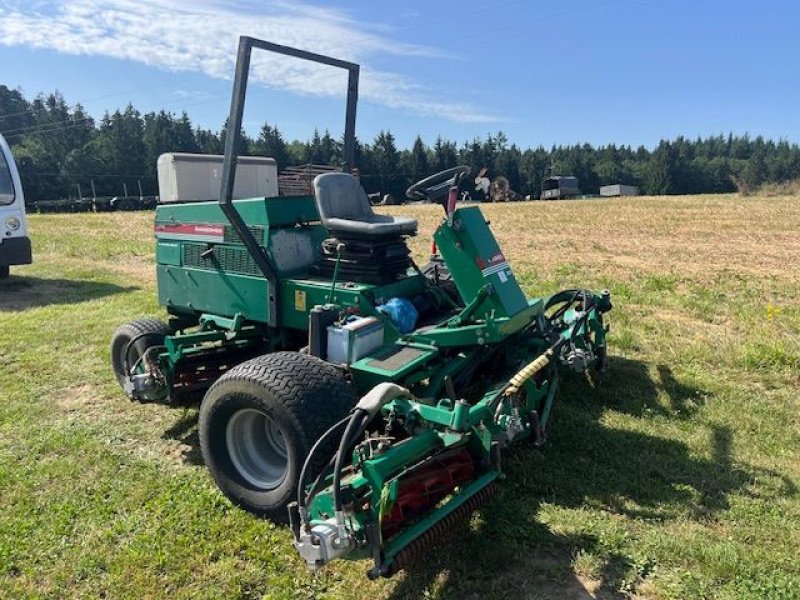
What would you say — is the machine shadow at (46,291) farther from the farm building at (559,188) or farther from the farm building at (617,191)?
the farm building at (617,191)

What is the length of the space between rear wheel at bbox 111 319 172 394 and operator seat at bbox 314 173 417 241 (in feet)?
6.02

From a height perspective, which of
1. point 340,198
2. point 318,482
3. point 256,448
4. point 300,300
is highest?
point 340,198

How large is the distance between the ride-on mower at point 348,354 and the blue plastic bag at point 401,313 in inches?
0.4

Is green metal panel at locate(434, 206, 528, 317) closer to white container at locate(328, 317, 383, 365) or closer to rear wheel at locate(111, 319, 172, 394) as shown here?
white container at locate(328, 317, 383, 365)

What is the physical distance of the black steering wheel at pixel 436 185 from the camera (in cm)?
449

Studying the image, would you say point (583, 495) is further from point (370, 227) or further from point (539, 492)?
point (370, 227)

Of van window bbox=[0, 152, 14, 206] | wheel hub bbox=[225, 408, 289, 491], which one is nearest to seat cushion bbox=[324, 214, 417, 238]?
wheel hub bbox=[225, 408, 289, 491]

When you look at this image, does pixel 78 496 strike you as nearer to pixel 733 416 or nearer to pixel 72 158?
pixel 733 416

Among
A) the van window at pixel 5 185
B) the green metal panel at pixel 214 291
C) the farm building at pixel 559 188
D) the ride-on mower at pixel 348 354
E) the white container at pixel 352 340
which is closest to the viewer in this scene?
the ride-on mower at pixel 348 354

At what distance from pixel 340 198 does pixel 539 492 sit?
2.44 meters

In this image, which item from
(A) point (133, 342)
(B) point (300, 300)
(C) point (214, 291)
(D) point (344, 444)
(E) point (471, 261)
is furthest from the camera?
(A) point (133, 342)

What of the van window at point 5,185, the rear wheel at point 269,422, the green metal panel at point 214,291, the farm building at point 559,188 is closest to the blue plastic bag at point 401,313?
the rear wheel at point 269,422

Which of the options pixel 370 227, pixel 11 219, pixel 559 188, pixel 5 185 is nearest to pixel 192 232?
pixel 370 227

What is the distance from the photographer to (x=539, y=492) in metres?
3.82
